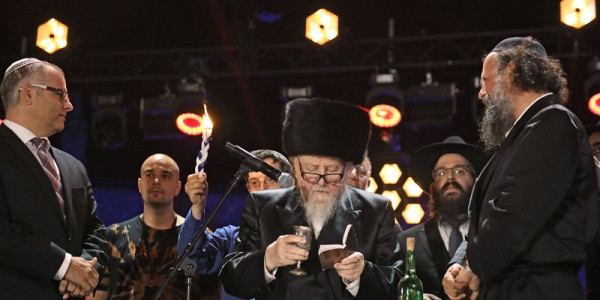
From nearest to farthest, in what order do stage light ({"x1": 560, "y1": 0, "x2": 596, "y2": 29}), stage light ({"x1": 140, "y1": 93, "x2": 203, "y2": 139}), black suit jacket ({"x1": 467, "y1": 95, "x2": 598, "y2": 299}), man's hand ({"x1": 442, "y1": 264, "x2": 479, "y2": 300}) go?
black suit jacket ({"x1": 467, "y1": 95, "x2": 598, "y2": 299})
man's hand ({"x1": 442, "y1": 264, "x2": 479, "y2": 300})
stage light ({"x1": 560, "y1": 0, "x2": 596, "y2": 29})
stage light ({"x1": 140, "y1": 93, "x2": 203, "y2": 139})

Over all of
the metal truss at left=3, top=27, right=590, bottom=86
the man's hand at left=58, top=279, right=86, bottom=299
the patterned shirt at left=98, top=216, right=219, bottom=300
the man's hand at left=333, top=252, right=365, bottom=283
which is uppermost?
the metal truss at left=3, top=27, right=590, bottom=86

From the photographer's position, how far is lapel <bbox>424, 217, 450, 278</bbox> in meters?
4.68

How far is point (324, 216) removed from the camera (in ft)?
12.3

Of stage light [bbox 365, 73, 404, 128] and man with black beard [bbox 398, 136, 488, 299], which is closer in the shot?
man with black beard [bbox 398, 136, 488, 299]

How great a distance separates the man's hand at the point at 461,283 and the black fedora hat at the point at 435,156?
1.86 meters

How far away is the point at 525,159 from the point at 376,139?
6.78 meters

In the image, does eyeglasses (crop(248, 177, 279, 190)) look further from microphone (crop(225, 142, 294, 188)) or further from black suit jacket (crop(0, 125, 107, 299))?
microphone (crop(225, 142, 294, 188))

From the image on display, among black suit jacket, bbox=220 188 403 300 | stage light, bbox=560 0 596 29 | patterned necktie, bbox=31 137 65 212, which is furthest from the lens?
stage light, bbox=560 0 596 29

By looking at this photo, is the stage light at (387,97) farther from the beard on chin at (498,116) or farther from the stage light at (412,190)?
the beard on chin at (498,116)

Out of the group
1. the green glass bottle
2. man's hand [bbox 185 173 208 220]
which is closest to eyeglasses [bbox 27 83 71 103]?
man's hand [bbox 185 173 208 220]

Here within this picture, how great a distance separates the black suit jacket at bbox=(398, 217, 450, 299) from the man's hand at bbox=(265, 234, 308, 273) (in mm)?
1449

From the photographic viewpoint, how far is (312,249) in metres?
3.67

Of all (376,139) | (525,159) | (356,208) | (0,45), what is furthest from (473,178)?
(0,45)

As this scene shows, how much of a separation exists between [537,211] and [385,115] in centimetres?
571
